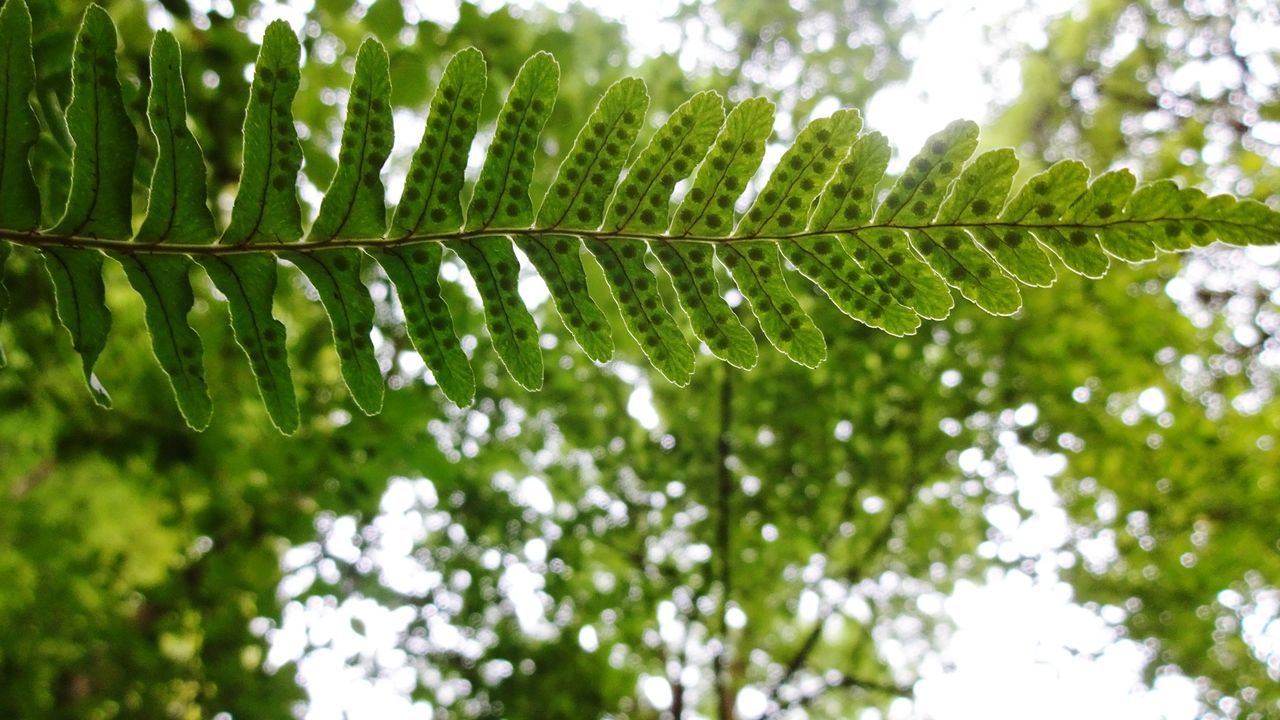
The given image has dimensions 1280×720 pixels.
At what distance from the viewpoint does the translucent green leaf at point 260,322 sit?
1.13 metres

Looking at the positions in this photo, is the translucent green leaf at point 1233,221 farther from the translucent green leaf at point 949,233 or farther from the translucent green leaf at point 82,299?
the translucent green leaf at point 82,299

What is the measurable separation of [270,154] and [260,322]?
0.83 feet

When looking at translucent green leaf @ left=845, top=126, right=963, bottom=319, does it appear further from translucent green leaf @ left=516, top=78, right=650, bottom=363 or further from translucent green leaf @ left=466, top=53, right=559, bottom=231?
translucent green leaf @ left=466, top=53, right=559, bottom=231

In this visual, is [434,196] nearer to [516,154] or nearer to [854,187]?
[516,154]

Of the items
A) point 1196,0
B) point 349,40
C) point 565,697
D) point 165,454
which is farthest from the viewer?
point 1196,0

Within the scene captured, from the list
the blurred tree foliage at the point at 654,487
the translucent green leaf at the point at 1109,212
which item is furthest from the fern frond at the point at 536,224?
the blurred tree foliage at the point at 654,487

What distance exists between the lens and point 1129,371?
3158 millimetres

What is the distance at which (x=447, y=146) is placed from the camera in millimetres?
1188

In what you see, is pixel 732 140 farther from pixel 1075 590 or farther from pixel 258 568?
pixel 1075 590

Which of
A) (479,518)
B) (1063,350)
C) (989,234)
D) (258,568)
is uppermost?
(1063,350)

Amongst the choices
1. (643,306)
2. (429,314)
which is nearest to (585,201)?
(643,306)

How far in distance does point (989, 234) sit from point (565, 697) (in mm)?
2584

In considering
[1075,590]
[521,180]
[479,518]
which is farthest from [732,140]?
[1075,590]

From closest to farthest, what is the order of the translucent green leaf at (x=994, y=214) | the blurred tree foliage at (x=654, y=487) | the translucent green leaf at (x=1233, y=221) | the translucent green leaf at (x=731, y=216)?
the translucent green leaf at (x=1233, y=221), the translucent green leaf at (x=994, y=214), the translucent green leaf at (x=731, y=216), the blurred tree foliage at (x=654, y=487)
